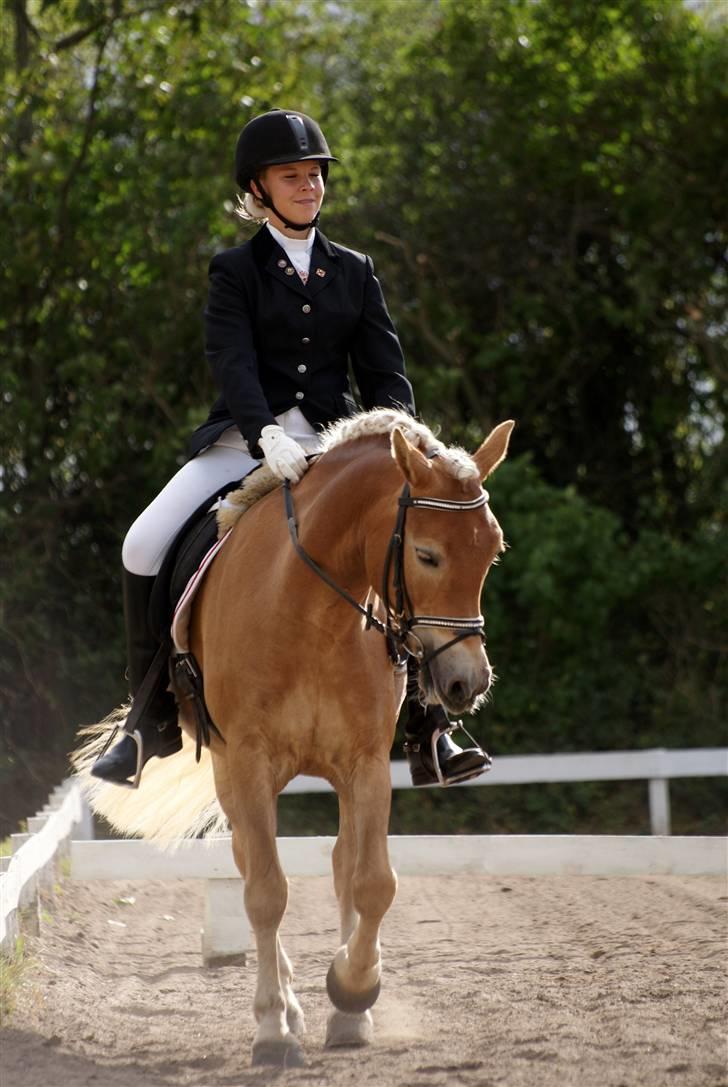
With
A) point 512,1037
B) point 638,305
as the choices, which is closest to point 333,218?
point 638,305

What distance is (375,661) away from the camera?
484cm

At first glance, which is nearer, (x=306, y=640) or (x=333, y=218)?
(x=306, y=640)

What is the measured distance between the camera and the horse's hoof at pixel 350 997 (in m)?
4.87

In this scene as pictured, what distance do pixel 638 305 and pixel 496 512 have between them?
102 inches

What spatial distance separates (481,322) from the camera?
Answer: 49.3 feet

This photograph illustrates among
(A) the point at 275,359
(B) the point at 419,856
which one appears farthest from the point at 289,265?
(B) the point at 419,856

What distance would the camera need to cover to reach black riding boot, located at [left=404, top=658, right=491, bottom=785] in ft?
17.5

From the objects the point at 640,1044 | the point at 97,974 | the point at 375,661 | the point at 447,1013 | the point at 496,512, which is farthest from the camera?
the point at 496,512

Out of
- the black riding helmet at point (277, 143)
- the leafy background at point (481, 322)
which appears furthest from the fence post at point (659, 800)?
the black riding helmet at point (277, 143)

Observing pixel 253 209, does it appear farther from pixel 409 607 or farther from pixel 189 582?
pixel 409 607

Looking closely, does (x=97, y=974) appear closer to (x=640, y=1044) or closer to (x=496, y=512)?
(x=640, y=1044)

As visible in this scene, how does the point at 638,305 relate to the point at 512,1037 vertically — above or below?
above

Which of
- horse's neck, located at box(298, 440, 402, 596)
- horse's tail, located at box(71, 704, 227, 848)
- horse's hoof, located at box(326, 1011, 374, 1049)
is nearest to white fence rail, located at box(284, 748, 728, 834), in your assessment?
horse's tail, located at box(71, 704, 227, 848)

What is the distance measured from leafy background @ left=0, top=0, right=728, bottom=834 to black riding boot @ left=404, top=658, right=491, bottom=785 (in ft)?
22.8
